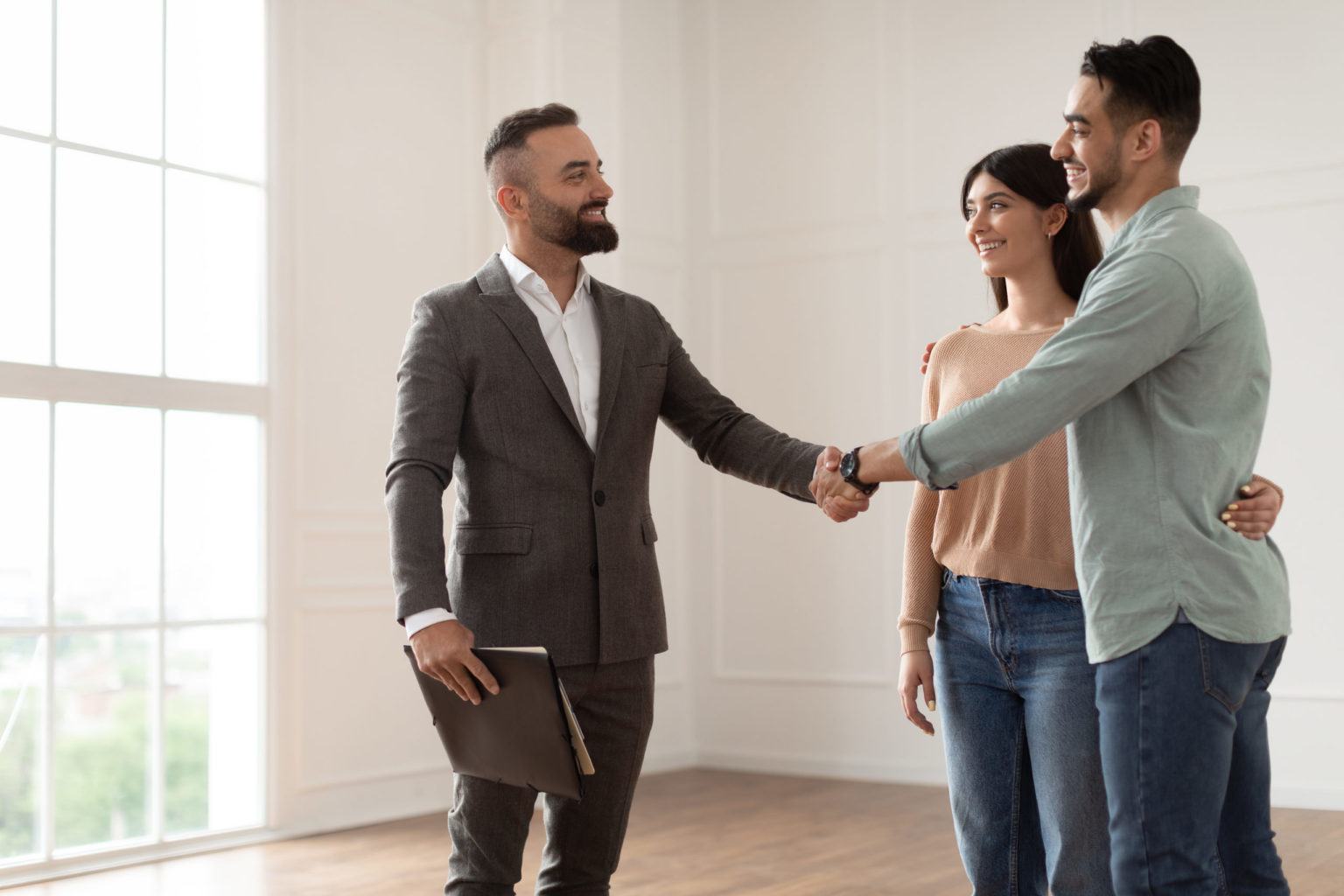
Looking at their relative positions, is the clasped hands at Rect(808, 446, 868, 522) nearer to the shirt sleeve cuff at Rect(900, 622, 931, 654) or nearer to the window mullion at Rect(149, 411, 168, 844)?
the shirt sleeve cuff at Rect(900, 622, 931, 654)

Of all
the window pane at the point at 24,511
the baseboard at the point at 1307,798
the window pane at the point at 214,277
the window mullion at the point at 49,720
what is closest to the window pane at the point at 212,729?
the window mullion at the point at 49,720

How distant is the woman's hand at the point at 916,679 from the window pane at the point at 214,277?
286cm

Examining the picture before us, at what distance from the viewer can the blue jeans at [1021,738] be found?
1.70 meters

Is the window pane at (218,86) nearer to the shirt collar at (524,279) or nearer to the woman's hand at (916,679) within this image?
the shirt collar at (524,279)

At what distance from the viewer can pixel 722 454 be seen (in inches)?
90.4

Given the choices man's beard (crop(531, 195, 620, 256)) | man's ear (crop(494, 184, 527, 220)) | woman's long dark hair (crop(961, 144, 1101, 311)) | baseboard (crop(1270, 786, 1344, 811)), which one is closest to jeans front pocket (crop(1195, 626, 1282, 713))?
woman's long dark hair (crop(961, 144, 1101, 311))

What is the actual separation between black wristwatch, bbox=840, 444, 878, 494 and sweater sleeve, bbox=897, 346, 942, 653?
77 millimetres

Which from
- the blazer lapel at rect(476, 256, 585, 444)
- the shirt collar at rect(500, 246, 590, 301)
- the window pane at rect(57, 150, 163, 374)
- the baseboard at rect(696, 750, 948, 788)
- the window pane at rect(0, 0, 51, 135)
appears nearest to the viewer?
the blazer lapel at rect(476, 256, 585, 444)

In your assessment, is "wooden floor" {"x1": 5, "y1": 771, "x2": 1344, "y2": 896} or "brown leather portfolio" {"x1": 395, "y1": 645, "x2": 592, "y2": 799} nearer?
"brown leather portfolio" {"x1": 395, "y1": 645, "x2": 592, "y2": 799}

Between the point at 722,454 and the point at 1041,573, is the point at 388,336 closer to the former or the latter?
the point at 722,454

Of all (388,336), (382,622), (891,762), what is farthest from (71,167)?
(891,762)

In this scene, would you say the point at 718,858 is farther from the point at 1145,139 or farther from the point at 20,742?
the point at 1145,139

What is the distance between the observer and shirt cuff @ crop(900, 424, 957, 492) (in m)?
1.63

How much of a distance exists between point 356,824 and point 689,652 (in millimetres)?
1725
